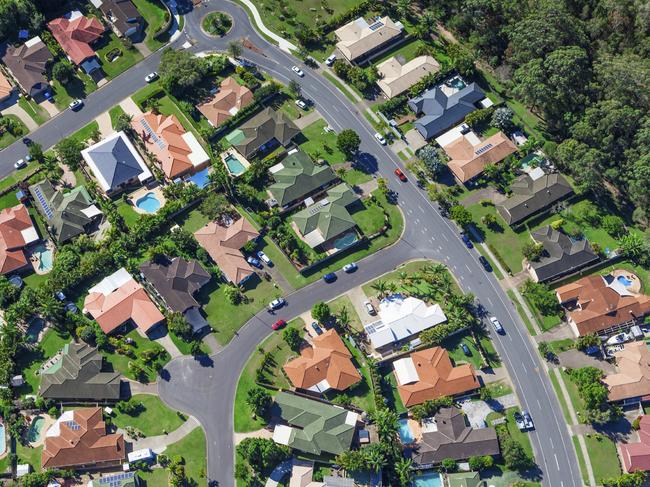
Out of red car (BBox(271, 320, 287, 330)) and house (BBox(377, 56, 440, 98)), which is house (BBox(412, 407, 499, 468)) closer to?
red car (BBox(271, 320, 287, 330))

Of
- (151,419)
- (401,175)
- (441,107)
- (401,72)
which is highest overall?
(401,72)

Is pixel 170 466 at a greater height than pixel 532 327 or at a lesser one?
lesser

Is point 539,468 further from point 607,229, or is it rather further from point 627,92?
point 627,92

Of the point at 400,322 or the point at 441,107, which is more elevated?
the point at 441,107

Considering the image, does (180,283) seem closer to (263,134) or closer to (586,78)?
(263,134)

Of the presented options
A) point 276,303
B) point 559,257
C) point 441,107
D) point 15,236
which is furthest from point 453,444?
point 15,236

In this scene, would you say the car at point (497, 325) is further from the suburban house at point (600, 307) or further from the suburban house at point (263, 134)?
the suburban house at point (263, 134)

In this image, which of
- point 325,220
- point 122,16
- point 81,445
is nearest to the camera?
point 81,445

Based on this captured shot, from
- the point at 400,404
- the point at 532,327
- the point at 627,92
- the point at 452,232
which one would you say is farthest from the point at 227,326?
the point at 627,92
